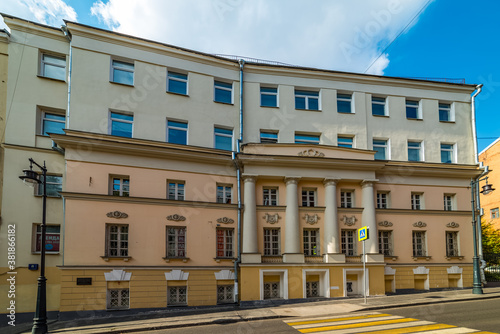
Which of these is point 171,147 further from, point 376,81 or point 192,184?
point 376,81

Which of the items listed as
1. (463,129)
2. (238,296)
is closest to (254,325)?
(238,296)

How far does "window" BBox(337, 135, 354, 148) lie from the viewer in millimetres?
21203

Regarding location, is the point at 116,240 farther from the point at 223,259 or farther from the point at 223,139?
the point at 223,139

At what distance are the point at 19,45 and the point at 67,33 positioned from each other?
2.31m

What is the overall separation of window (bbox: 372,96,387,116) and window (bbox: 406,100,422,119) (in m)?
1.76

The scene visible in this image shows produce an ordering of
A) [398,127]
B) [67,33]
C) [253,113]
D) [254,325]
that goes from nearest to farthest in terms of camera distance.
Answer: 1. [254,325]
2. [67,33]
3. [253,113]
4. [398,127]

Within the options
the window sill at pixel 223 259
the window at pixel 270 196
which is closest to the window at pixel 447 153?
the window at pixel 270 196

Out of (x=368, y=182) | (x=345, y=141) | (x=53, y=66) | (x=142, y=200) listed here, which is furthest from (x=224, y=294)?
(x=53, y=66)

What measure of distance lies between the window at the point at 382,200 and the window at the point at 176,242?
11796 mm

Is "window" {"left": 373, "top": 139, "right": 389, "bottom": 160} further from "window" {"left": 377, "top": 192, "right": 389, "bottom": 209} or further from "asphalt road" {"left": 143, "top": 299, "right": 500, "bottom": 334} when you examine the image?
"asphalt road" {"left": 143, "top": 299, "right": 500, "bottom": 334}

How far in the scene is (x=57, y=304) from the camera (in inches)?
635

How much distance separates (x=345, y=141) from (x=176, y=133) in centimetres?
1038

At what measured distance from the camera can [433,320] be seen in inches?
479

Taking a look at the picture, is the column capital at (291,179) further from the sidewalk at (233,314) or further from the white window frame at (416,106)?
the white window frame at (416,106)
